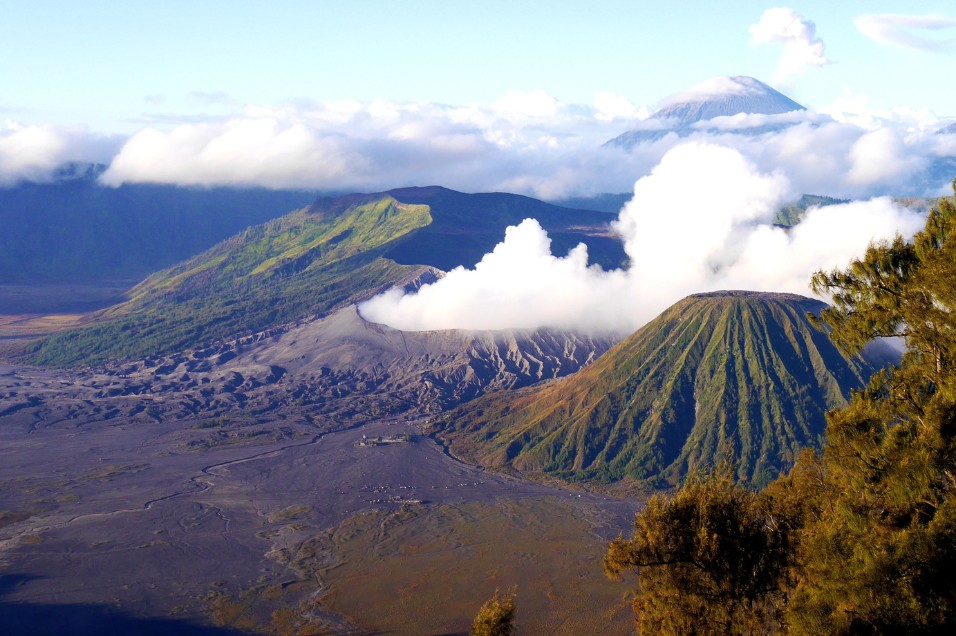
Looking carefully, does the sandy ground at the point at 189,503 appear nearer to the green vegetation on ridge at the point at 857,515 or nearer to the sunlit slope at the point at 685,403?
the sunlit slope at the point at 685,403

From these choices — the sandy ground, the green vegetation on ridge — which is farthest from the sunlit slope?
the green vegetation on ridge

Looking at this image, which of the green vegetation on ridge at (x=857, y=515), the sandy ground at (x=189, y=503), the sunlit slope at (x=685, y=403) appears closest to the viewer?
the green vegetation on ridge at (x=857, y=515)

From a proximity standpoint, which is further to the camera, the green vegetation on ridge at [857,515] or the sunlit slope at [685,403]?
the sunlit slope at [685,403]

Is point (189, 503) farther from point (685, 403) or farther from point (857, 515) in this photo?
point (857, 515)

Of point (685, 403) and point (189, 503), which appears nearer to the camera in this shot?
point (189, 503)

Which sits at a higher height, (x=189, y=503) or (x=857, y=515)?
(x=857, y=515)

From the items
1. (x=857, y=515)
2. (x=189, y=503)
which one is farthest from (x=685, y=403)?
(x=857, y=515)

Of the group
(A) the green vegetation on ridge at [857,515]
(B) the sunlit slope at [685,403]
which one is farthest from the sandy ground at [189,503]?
(A) the green vegetation on ridge at [857,515]

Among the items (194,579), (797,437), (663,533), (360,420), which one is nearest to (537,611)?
(194,579)
